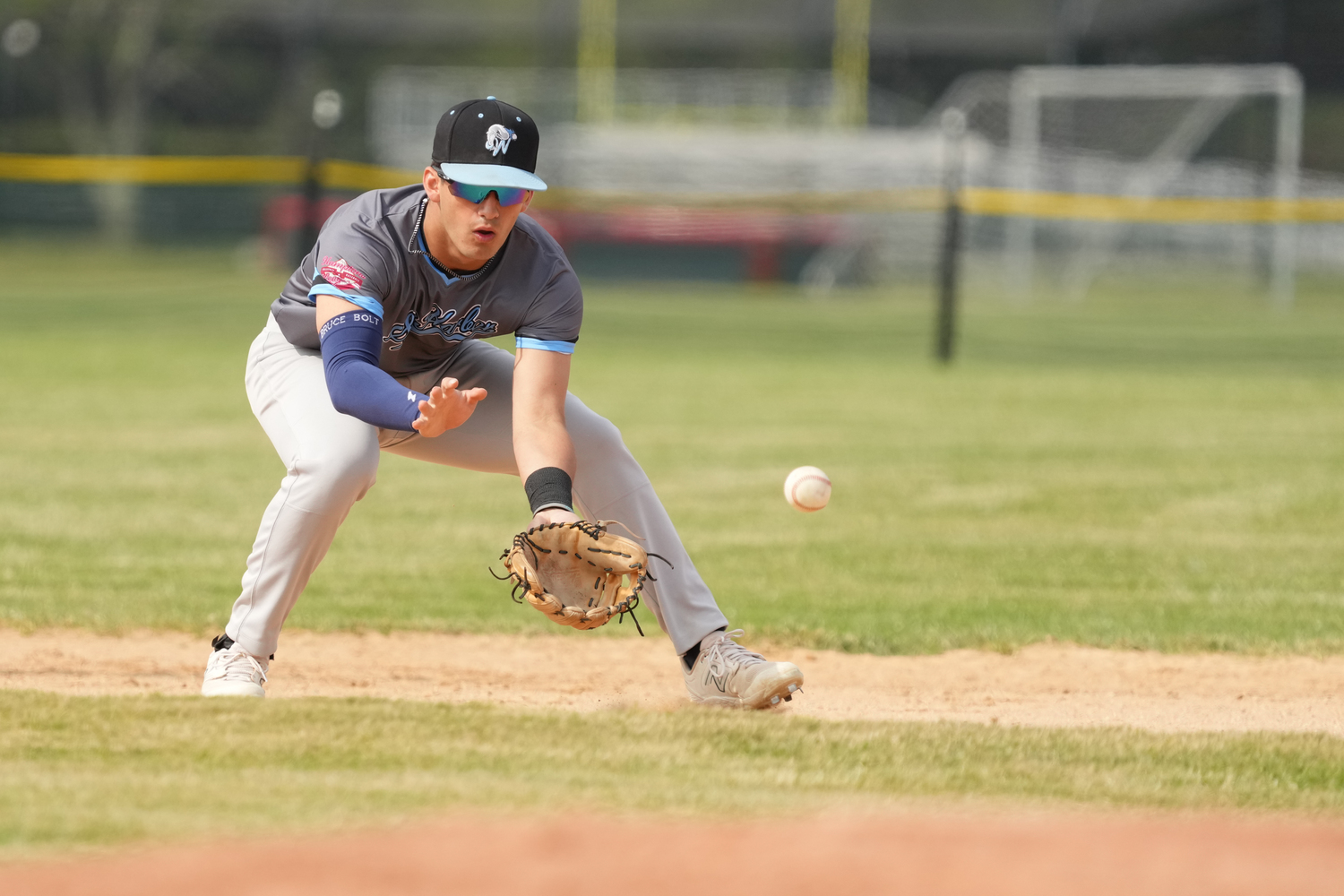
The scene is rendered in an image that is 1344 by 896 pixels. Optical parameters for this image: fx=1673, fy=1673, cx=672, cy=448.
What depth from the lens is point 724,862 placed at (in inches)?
109

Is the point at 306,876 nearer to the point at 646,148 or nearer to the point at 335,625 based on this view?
the point at 335,625

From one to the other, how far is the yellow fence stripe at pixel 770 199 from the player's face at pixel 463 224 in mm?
13763

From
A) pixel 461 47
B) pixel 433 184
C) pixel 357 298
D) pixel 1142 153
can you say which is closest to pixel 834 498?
pixel 433 184

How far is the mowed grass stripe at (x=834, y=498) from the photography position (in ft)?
19.9

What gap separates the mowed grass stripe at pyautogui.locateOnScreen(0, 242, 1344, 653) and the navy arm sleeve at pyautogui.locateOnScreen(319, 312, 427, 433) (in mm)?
1955

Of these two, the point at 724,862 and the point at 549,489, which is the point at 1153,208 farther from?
the point at 724,862

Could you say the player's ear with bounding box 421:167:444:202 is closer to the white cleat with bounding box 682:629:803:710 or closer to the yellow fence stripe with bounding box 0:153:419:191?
the white cleat with bounding box 682:629:803:710

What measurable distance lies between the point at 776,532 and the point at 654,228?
19941 millimetres

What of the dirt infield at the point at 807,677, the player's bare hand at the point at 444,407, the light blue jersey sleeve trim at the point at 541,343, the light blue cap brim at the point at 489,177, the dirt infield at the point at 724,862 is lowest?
the dirt infield at the point at 807,677

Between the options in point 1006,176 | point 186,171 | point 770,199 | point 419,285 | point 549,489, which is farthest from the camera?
point 1006,176

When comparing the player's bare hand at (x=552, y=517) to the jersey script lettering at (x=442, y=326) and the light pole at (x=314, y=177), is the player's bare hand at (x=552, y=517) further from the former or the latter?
the light pole at (x=314, y=177)

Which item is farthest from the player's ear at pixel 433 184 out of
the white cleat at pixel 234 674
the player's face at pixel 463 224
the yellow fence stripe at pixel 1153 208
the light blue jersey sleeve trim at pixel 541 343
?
the yellow fence stripe at pixel 1153 208

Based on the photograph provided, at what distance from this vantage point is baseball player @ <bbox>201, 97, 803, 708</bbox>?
4020 mm

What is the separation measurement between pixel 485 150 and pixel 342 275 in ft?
1.51
